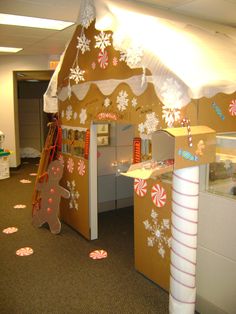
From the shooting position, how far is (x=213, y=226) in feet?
7.17

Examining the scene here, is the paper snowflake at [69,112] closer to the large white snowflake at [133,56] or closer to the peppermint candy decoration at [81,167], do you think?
the peppermint candy decoration at [81,167]

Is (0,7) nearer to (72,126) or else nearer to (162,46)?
(72,126)

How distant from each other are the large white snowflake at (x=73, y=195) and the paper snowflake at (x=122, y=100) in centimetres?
138

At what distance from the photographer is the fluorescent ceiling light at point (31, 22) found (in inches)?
149

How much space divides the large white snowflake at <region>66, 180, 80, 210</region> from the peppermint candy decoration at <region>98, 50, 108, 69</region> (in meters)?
1.54

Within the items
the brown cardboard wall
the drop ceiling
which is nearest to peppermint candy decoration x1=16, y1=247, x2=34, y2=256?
the brown cardboard wall

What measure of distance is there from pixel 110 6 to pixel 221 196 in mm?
1805

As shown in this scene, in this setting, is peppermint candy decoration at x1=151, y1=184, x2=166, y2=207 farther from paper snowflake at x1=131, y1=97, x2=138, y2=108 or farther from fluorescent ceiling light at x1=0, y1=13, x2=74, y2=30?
fluorescent ceiling light at x1=0, y1=13, x2=74, y2=30

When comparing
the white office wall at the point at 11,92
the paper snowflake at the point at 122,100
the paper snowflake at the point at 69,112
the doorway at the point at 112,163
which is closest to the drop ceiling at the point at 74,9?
the paper snowflake at the point at 122,100

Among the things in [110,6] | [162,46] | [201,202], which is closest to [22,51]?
[110,6]

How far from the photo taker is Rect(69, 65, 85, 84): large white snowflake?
11.5ft

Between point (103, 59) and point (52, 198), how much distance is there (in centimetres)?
187

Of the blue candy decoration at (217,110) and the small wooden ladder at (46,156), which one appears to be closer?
the blue candy decoration at (217,110)

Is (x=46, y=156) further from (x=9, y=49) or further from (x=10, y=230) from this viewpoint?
(x=9, y=49)
